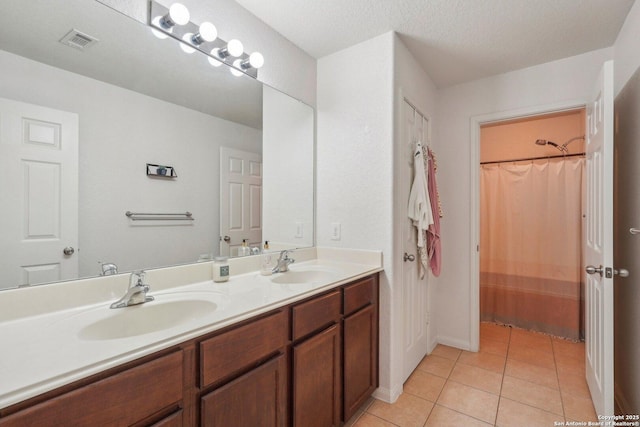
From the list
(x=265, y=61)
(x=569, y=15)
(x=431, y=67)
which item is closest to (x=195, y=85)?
(x=265, y=61)

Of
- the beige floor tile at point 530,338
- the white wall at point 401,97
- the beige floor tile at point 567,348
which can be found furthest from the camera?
the beige floor tile at point 530,338

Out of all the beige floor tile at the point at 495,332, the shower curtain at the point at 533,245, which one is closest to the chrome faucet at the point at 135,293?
the beige floor tile at the point at 495,332

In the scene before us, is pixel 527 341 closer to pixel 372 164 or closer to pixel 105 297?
pixel 372 164

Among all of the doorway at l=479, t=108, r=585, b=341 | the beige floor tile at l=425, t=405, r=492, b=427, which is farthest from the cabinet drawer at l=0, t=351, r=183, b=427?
the doorway at l=479, t=108, r=585, b=341

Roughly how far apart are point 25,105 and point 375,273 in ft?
5.82

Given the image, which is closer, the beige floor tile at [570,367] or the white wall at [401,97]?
the white wall at [401,97]

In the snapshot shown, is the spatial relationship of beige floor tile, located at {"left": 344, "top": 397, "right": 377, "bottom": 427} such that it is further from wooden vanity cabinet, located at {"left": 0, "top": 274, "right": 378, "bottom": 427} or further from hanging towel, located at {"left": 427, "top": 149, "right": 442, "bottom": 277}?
hanging towel, located at {"left": 427, "top": 149, "right": 442, "bottom": 277}

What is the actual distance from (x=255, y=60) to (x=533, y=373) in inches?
114

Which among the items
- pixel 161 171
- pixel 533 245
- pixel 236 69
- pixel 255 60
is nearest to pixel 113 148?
pixel 161 171

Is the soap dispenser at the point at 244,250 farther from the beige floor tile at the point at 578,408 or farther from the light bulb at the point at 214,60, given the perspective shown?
the beige floor tile at the point at 578,408

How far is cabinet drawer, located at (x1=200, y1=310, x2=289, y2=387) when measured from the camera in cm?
94

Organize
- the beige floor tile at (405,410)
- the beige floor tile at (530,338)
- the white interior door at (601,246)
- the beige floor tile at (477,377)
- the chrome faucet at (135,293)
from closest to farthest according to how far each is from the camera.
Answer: the chrome faucet at (135,293) → the white interior door at (601,246) → the beige floor tile at (405,410) → the beige floor tile at (477,377) → the beige floor tile at (530,338)

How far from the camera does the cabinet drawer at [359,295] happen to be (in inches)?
63.4

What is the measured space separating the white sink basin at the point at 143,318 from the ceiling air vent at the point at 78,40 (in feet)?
3.40
